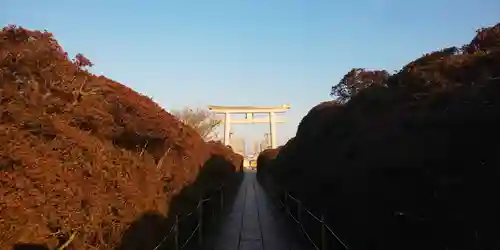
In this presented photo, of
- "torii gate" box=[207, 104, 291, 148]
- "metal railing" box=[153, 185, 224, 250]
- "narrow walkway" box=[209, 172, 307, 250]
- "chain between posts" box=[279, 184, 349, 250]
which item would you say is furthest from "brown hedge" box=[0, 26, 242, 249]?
"torii gate" box=[207, 104, 291, 148]

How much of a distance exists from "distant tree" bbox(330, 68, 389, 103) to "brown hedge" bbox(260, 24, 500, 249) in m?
3.16

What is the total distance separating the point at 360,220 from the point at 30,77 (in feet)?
13.7

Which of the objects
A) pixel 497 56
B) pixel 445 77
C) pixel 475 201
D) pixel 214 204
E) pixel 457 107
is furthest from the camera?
pixel 214 204

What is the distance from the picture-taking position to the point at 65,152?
4.66 metres

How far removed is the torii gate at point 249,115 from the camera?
50562 mm

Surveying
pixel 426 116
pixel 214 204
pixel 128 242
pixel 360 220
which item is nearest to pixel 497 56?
pixel 426 116

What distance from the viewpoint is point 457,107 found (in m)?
3.79

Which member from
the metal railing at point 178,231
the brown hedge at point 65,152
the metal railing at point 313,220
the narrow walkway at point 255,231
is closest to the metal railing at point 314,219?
the metal railing at point 313,220

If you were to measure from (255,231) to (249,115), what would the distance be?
4001 centimetres

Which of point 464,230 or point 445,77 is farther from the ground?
point 445,77

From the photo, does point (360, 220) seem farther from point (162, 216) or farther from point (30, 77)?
point (30, 77)

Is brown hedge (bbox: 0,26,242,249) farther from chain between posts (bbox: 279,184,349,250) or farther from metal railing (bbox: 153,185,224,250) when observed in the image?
chain between posts (bbox: 279,184,349,250)

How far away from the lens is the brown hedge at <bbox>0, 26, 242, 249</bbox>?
3.87 metres

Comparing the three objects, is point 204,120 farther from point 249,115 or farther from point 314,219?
point 314,219
